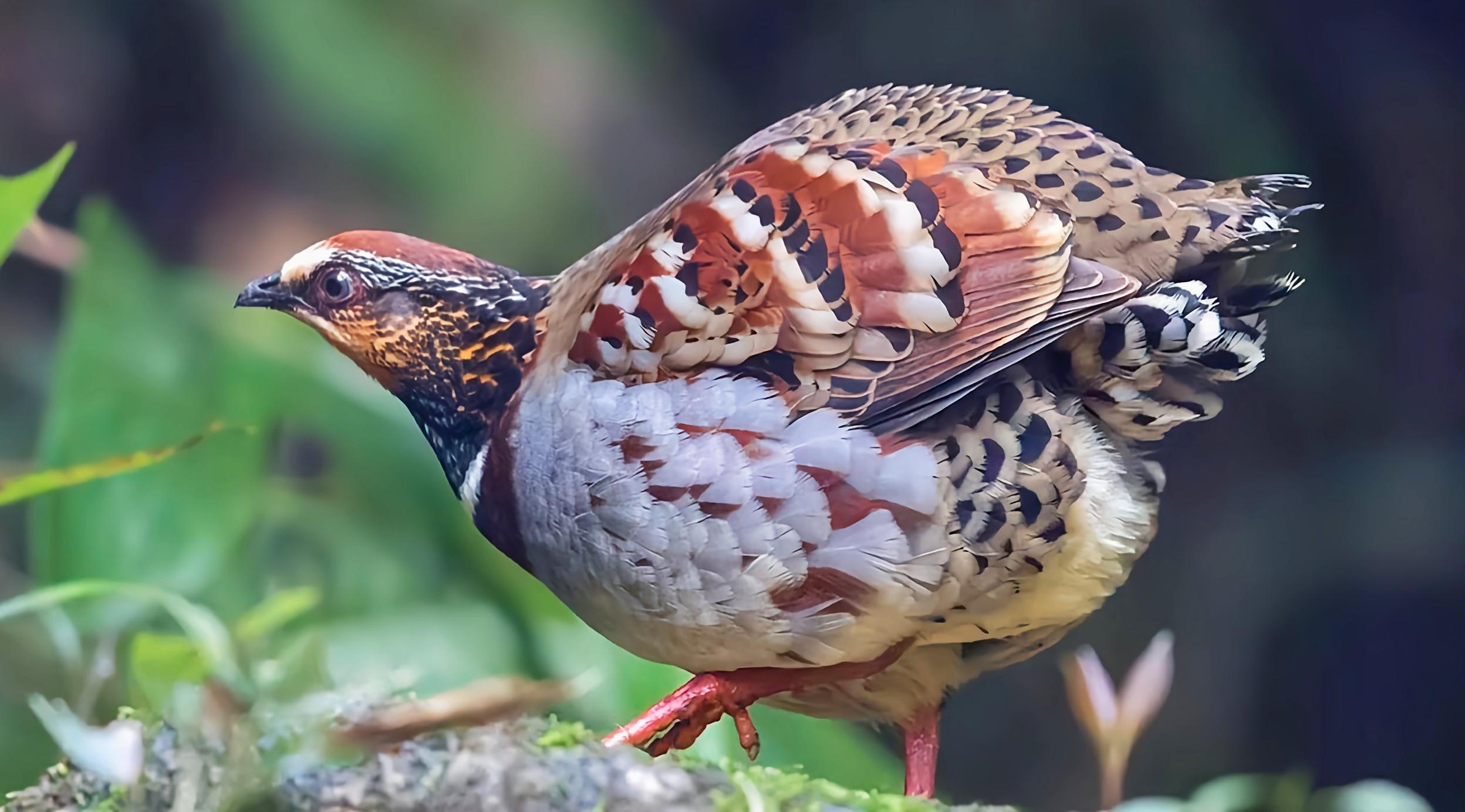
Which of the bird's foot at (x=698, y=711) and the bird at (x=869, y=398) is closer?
the bird at (x=869, y=398)

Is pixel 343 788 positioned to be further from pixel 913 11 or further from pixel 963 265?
pixel 913 11

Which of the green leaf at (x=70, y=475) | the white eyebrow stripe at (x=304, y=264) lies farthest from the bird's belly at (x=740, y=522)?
the green leaf at (x=70, y=475)

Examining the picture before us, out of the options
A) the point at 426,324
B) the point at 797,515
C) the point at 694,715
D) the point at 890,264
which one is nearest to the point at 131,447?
the point at 426,324

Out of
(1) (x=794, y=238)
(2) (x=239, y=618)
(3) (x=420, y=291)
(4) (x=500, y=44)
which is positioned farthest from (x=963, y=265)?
(4) (x=500, y=44)

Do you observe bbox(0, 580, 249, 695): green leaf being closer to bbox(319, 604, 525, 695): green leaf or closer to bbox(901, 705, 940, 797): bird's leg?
bbox(319, 604, 525, 695): green leaf

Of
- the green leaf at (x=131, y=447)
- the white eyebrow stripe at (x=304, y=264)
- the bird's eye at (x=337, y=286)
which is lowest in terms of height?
the green leaf at (x=131, y=447)

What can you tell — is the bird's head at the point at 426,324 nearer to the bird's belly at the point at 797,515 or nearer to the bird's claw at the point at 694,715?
the bird's belly at the point at 797,515

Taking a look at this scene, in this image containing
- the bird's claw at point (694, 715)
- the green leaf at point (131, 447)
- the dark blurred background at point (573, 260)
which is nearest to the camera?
the bird's claw at point (694, 715)
